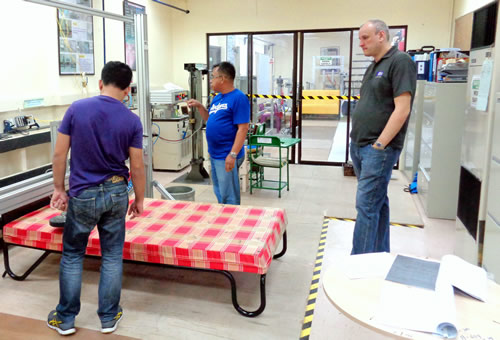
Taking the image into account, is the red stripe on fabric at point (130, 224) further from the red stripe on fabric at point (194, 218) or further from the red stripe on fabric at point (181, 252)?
the red stripe on fabric at point (181, 252)

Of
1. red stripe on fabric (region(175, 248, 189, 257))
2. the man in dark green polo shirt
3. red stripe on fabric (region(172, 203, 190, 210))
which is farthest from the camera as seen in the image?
red stripe on fabric (region(172, 203, 190, 210))

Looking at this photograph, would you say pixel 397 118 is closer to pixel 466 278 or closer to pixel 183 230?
pixel 466 278

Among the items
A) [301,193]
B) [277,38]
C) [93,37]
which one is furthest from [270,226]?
[277,38]

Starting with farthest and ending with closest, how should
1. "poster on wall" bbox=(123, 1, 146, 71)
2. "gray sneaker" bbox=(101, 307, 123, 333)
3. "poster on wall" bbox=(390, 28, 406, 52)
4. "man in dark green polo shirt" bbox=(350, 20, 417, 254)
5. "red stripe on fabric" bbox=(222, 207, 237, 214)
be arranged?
"poster on wall" bbox=(390, 28, 406, 52)
"poster on wall" bbox=(123, 1, 146, 71)
"red stripe on fabric" bbox=(222, 207, 237, 214)
"man in dark green polo shirt" bbox=(350, 20, 417, 254)
"gray sneaker" bbox=(101, 307, 123, 333)

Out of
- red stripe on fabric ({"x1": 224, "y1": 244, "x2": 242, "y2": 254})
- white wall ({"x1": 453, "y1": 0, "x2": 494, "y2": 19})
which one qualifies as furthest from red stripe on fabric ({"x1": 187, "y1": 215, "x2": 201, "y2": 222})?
white wall ({"x1": 453, "y1": 0, "x2": 494, "y2": 19})

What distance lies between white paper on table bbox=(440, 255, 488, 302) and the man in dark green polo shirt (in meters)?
1.26

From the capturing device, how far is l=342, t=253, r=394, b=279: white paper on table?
153 cm

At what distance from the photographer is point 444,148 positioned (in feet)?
14.6

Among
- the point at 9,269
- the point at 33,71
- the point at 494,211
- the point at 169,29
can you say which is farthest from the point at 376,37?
the point at 169,29

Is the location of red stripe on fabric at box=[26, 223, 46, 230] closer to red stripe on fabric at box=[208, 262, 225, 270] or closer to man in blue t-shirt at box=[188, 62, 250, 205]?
red stripe on fabric at box=[208, 262, 225, 270]

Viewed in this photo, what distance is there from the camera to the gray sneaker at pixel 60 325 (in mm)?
2465

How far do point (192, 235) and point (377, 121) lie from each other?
55.7 inches

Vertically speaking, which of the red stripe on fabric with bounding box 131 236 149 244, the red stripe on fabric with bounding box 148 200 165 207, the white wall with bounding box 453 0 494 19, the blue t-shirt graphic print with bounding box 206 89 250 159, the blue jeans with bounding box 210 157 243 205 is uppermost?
the white wall with bounding box 453 0 494 19

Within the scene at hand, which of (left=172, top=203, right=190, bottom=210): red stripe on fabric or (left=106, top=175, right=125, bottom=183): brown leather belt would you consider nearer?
(left=106, top=175, right=125, bottom=183): brown leather belt
